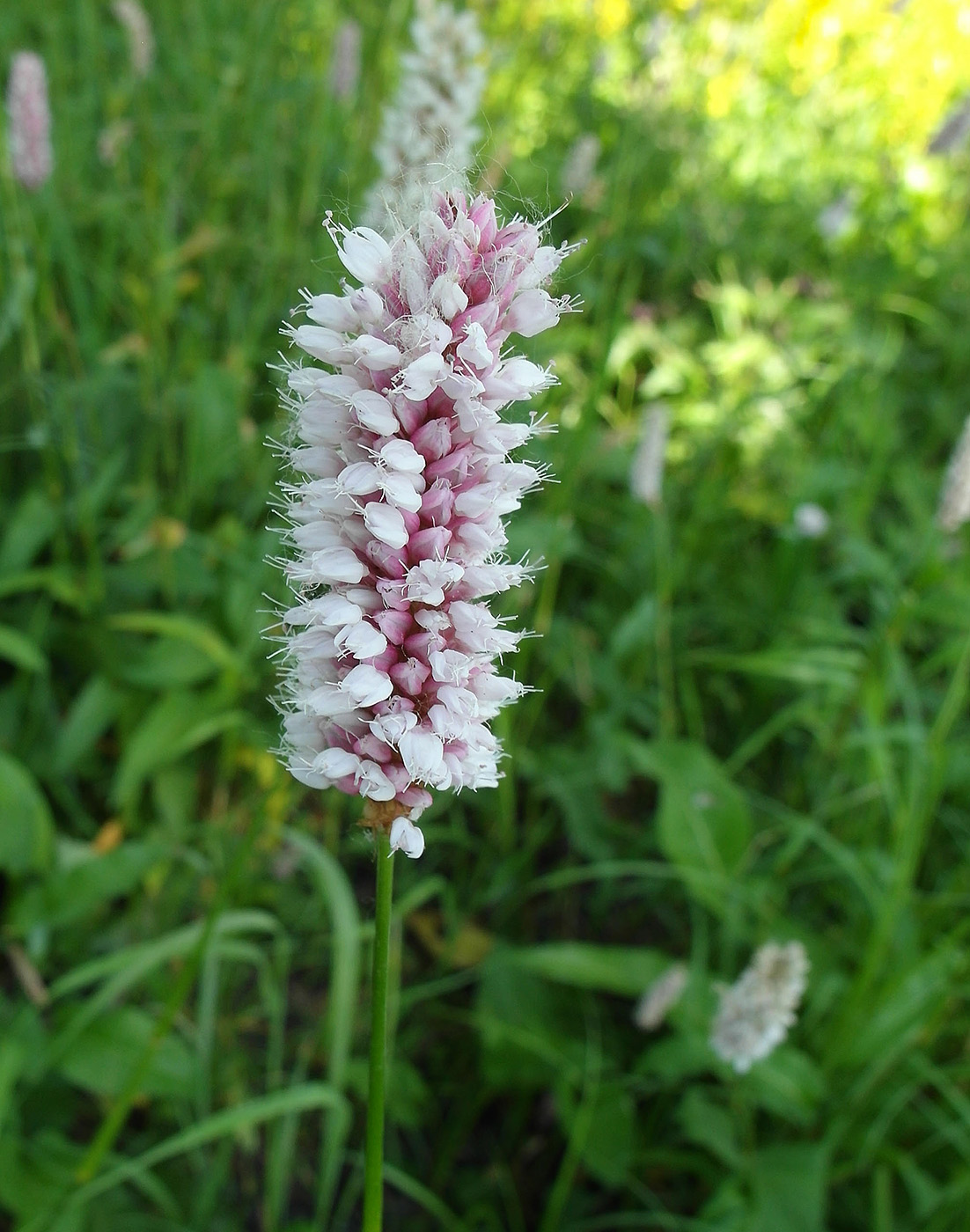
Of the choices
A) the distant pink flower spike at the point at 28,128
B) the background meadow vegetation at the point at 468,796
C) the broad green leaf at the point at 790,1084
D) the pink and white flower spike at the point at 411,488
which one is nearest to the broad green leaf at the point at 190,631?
the background meadow vegetation at the point at 468,796

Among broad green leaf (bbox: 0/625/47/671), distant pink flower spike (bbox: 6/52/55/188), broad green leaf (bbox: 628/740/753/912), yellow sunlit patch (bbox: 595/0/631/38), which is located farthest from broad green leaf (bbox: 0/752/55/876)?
yellow sunlit patch (bbox: 595/0/631/38)

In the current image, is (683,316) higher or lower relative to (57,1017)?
higher

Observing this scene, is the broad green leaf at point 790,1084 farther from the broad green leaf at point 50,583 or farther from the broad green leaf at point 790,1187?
the broad green leaf at point 50,583

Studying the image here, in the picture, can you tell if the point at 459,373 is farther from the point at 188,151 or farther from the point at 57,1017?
the point at 188,151

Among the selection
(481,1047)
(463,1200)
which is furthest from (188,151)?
(463,1200)

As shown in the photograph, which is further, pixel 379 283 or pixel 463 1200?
pixel 463 1200

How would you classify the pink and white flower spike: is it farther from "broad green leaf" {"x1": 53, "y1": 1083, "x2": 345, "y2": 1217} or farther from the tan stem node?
"broad green leaf" {"x1": 53, "y1": 1083, "x2": 345, "y2": 1217}

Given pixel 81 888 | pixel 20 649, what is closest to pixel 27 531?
pixel 20 649
